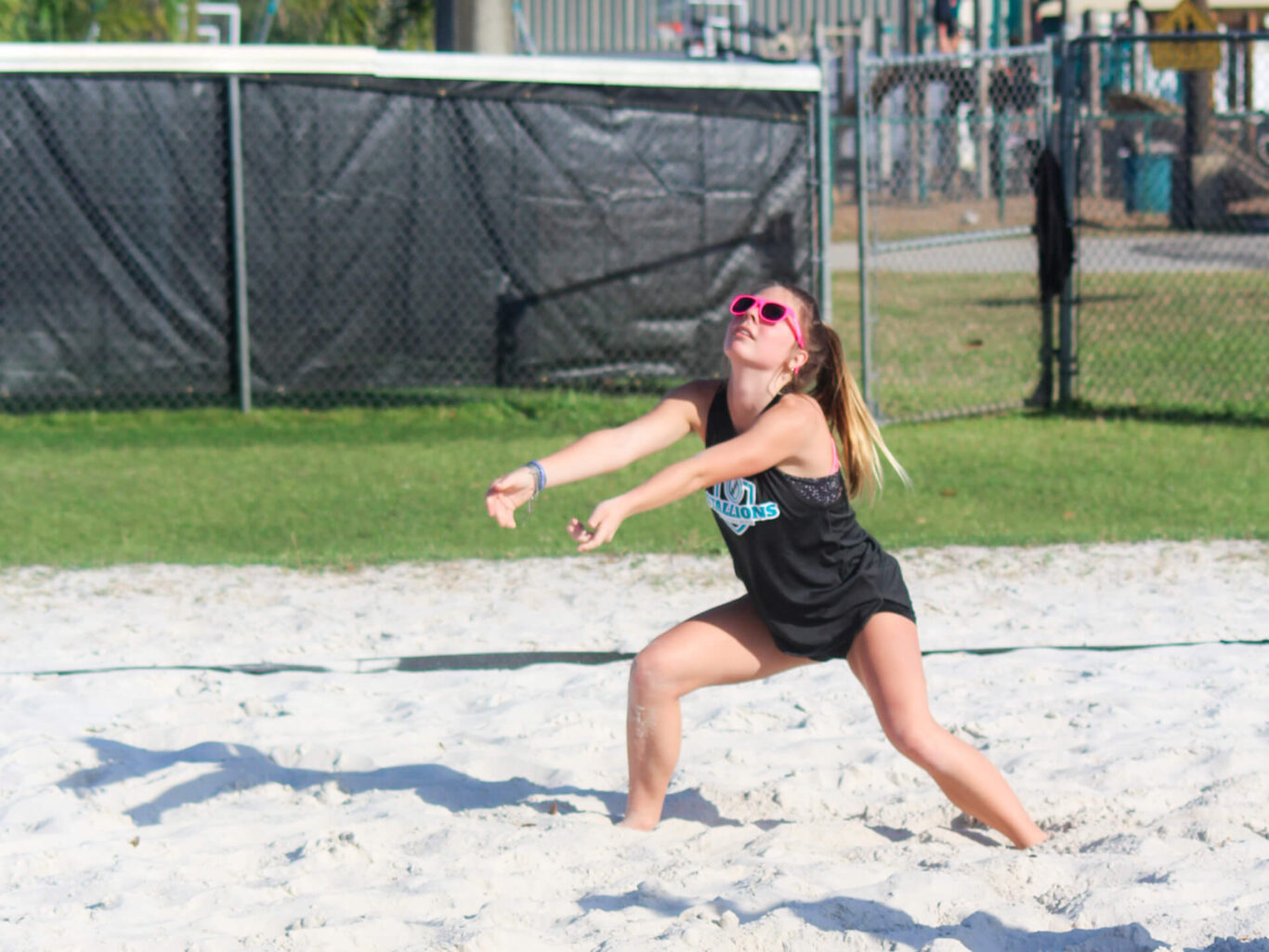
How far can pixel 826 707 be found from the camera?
470 centimetres

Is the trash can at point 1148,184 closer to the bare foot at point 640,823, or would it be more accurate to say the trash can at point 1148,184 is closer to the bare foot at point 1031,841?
the bare foot at point 1031,841

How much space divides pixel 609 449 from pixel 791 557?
1.67ft

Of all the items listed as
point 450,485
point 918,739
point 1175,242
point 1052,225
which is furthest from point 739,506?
point 1175,242

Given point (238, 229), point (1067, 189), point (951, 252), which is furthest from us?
point (951, 252)

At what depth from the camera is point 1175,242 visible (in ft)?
67.1

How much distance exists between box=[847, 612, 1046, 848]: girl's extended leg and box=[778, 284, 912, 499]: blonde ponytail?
0.36 m

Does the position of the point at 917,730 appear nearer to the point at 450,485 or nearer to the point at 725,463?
the point at 725,463

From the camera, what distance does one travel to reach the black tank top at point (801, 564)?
3.51 meters

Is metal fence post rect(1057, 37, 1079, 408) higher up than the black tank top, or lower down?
higher up

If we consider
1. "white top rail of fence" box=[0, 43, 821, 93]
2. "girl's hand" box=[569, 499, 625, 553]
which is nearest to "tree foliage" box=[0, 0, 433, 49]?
"white top rail of fence" box=[0, 43, 821, 93]

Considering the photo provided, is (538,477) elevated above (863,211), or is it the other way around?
(863,211)

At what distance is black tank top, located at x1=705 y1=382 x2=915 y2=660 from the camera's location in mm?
3512

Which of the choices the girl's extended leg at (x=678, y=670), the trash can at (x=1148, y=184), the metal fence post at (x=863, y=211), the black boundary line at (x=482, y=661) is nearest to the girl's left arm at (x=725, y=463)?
the girl's extended leg at (x=678, y=670)

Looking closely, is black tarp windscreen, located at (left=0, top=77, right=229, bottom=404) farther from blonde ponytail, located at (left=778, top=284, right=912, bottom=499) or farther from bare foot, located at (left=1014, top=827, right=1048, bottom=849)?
bare foot, located at (left=1014, top=827, right=1048, bottom=849)
